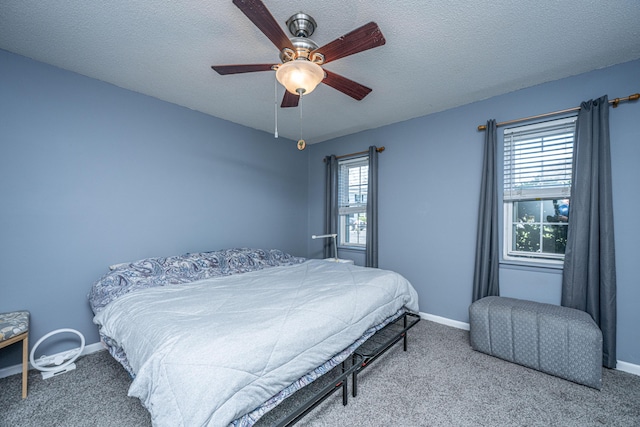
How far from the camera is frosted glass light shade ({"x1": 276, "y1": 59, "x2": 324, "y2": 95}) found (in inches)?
57.2

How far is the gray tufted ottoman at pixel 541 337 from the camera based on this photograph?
6.13 feet

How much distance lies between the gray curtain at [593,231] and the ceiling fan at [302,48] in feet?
7.05

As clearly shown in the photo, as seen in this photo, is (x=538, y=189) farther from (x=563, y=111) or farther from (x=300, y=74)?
(x=300, y=74)

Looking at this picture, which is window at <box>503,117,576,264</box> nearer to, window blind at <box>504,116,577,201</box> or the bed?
window blind at <box>504,116,577,201</box>

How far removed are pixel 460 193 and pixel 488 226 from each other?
1.58 ft

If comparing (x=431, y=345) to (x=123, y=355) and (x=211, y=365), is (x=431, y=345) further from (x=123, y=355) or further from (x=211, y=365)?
(x=123, y=355)

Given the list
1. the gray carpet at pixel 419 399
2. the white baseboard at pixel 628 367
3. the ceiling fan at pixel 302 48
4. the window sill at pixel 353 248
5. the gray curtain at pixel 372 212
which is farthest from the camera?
the window sill at pixel 353 248

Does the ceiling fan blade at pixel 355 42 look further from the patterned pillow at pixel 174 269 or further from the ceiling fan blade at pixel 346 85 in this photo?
the patterned pillow at pixel 174 269

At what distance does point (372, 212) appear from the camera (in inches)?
141

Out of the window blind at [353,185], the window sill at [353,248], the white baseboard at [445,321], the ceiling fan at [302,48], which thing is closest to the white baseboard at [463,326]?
the white baseboard at [445,321]

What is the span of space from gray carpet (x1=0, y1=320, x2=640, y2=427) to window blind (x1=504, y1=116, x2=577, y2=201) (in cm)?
158

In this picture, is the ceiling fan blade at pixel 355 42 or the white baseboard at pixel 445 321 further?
the white baseboard at pixel 445 321

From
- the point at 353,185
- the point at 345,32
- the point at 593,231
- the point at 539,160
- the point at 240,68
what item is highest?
the point at 345,32

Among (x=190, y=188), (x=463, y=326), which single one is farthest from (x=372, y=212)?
(x=190, y=188)
